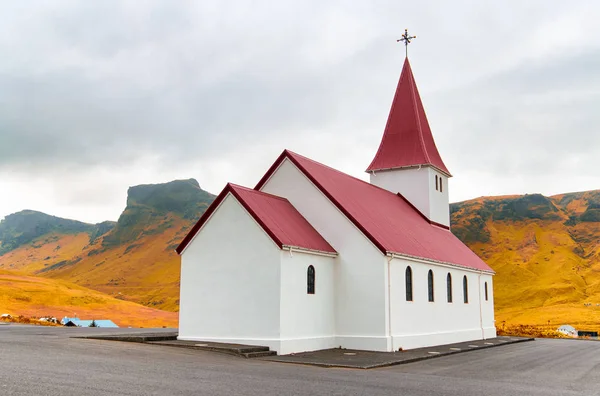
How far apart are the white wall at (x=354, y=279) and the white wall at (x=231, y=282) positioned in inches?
152

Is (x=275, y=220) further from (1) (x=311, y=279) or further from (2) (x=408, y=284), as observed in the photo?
(2) (x=408, y=284)

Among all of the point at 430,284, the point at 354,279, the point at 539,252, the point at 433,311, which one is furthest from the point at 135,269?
the point at 354,279

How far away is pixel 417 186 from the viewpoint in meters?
33.3

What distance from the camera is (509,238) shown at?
354 feet

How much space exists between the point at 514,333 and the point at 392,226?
17.7m

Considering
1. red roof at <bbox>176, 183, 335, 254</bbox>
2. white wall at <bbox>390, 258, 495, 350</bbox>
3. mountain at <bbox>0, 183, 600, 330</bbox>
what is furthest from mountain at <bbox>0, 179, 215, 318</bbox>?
red roof at <bbox>176, 183, 335, 254</bbox>

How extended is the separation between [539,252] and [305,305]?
87186 millimetres

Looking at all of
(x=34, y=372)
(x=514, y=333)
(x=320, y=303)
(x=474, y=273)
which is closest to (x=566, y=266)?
(x=514, y=333)

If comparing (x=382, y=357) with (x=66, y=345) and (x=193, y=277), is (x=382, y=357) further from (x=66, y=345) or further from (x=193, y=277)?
(x=66, y=345)

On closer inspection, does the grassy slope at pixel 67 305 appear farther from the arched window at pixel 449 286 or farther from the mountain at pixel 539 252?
the mountain at pixel 539 252

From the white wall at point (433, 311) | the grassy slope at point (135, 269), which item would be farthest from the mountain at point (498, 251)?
the white wall at point (433, 311)

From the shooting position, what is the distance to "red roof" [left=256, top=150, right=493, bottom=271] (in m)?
22.9

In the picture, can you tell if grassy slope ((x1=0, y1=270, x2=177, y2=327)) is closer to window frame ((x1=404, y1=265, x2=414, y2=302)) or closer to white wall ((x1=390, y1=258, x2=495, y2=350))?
white wall ((x1=390, y1=258, x2=495, y2=350))

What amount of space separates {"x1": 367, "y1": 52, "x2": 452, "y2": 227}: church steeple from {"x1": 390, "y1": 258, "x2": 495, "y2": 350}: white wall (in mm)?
5185
